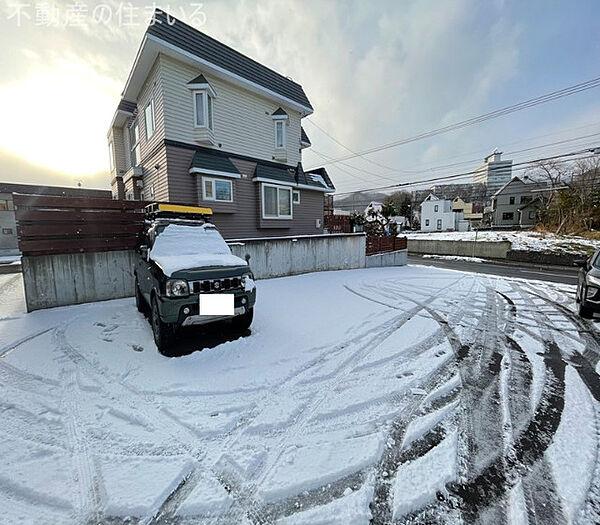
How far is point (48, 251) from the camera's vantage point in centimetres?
561

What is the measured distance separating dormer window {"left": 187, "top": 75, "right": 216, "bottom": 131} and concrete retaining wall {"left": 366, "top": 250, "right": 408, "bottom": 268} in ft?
29.5

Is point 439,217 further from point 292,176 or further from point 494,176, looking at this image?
point 292,176

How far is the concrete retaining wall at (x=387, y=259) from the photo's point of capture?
13.2 metres

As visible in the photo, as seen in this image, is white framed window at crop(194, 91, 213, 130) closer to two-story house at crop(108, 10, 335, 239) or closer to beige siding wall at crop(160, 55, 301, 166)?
two-story house at crop(108, 10, 335, 239)

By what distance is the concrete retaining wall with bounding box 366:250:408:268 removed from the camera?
13.2 m

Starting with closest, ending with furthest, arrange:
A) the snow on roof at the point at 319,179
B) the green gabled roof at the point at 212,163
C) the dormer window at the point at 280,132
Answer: the green gabled roof at the point at 212,163 < the dormer window at the point at 280,132 < the snow on roof at the point at 319,179

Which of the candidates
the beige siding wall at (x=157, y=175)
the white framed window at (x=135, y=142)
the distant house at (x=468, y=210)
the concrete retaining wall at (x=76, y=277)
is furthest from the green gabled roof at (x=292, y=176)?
the distant house at (x=468, y=210)

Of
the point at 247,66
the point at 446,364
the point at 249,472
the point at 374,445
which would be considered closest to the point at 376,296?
the point at 446,364

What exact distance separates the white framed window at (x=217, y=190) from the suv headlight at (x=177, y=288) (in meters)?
6.82

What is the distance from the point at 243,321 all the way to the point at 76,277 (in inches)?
173

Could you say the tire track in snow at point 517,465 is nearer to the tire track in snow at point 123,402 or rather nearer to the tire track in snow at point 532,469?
the tire track in snow at point 532,469

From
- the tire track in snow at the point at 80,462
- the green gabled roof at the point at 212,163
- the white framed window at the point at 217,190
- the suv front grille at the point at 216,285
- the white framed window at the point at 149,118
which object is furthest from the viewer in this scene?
the white framed window at the point at 149,118

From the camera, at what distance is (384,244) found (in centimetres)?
1403

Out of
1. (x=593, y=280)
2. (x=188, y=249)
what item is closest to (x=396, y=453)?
(x=188, y=249)
